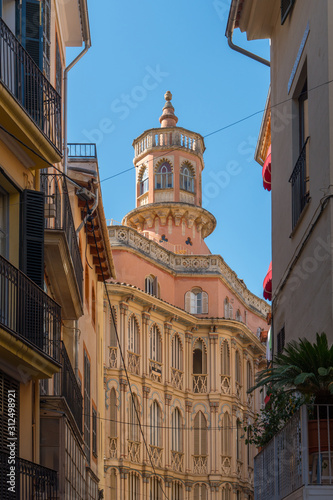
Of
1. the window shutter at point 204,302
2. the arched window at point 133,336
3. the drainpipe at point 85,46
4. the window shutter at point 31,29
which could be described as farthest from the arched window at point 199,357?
the window shutter at point 31,29

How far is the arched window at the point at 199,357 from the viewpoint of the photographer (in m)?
56.9

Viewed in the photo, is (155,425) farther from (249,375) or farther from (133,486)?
(249,375)

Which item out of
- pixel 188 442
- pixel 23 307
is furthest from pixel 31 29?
pixel 188 442

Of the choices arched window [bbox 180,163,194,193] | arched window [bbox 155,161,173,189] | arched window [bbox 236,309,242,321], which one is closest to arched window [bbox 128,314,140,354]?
arched window [bbox 236,309,242,321]

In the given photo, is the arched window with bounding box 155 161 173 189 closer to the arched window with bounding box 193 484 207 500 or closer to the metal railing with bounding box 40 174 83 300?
the arched window with bounding box 193 484 207 500

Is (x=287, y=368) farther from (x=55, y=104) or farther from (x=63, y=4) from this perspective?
(x=63, y=4)

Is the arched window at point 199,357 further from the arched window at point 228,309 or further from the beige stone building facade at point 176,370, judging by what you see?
the arched window at point 228,309

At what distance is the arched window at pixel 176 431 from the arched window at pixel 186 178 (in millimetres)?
17464

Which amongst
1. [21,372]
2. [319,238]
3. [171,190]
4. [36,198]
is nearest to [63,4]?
[36,198]

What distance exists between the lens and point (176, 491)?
5322 centimetres

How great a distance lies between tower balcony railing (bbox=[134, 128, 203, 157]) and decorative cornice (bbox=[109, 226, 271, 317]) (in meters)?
10.2

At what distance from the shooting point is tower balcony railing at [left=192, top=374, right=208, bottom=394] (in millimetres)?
56250

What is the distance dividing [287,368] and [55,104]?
24.4 feet

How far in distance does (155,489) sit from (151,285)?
1045 centimetres
